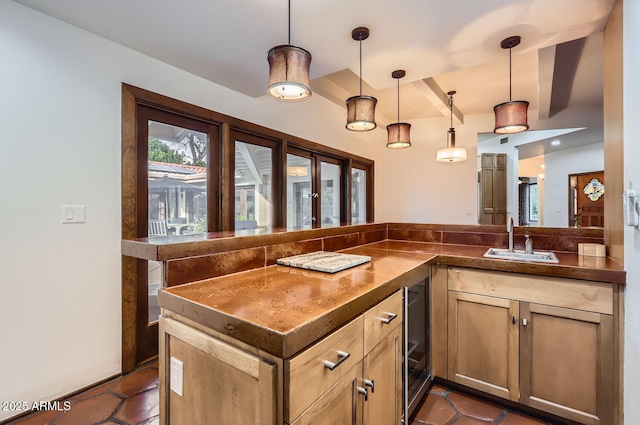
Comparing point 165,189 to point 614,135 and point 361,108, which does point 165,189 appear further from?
point 614,135

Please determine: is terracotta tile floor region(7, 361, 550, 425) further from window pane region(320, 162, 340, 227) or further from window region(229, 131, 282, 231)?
window pane region(320, 162, 340, 227)

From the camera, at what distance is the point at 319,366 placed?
0.84 m

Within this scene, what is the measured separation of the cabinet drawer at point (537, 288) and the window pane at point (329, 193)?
259cm

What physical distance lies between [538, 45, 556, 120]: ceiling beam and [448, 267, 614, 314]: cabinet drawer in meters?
2.14

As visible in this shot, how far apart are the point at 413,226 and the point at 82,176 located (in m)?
2.61

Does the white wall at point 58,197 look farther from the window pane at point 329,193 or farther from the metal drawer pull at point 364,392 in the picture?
the window pane at point 329,193

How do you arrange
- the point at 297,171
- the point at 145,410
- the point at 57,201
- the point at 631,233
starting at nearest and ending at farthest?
the point at 631,233, the point at 145,410, the point at 57,201, the point at 297,171

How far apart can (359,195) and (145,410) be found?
162 inches

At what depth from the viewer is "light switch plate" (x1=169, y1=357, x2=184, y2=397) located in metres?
1.04

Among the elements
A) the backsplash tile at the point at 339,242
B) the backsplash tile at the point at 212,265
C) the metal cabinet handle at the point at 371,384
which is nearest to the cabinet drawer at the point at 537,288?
the backsplash tile at the point at 339,242

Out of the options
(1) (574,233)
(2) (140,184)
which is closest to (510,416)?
(1) (574,233)

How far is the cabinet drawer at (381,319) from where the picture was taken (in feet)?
3.60

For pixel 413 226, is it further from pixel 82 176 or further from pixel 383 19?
→ pixel 82 176

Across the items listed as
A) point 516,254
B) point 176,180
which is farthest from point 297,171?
point 516,254
